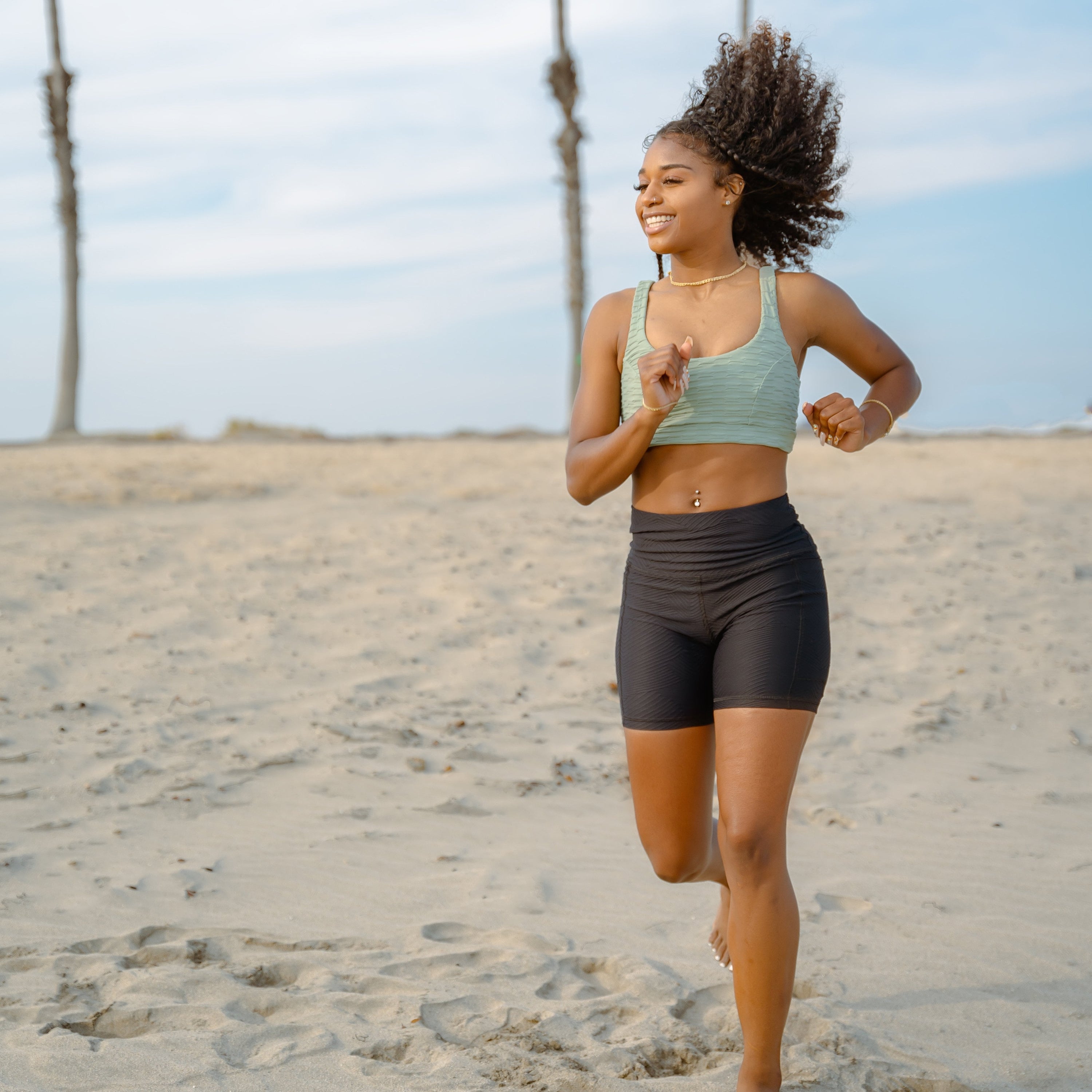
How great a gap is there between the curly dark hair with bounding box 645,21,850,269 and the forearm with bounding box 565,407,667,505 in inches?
30.6

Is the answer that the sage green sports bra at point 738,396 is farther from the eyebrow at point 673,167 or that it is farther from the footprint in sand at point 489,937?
the footprint in sand at point 489,937

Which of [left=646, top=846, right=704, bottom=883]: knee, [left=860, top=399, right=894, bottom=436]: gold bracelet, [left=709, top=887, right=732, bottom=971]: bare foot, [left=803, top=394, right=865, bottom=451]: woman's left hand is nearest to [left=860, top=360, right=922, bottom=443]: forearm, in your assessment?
[left=860, top=399, right=894, bottom=436]: gold bracelet

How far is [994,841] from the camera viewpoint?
497cm

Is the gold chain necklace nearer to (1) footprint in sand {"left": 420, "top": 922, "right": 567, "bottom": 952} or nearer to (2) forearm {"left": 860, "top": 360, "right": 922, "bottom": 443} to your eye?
(2) forearm {"left": 860, "top": 360, "right": 922, "bottom": 443}

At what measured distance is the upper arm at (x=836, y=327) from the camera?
2984 mm

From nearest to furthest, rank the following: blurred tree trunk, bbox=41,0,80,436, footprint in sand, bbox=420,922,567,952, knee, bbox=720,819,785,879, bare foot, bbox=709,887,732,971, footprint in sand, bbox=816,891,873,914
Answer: knee, bbox=720,819,785,879 → bare foot, bbox=709,887,732,971 → footprint in sand, bbox=420,922,567,952 → footprint in sand, bbox=816,891,873,914 → blurred tree trunk, bbox=41,0,80,436

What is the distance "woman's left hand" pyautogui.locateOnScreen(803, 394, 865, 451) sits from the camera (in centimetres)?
279

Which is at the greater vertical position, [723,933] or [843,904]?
[723,933]

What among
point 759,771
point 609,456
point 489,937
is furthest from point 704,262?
point 489,937

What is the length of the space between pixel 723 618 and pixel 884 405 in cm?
74

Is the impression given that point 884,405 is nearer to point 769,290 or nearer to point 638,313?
point 769,290

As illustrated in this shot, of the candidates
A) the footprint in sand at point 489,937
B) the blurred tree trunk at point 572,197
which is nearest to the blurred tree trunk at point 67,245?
the blurred tree trunk at point 572,197

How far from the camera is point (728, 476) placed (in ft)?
9.41

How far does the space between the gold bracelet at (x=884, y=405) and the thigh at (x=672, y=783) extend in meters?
0.93
